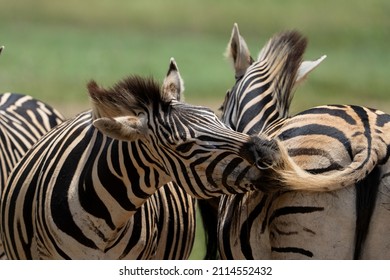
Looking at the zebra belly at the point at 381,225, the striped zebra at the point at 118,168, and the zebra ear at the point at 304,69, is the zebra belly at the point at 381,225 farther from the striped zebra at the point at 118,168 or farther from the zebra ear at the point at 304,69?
the zebra ear at the point at 304,69

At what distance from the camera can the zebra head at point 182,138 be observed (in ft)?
13.5

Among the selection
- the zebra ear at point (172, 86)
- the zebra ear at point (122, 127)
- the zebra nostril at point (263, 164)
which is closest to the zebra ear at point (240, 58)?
the zebra ear at point (172, 86)

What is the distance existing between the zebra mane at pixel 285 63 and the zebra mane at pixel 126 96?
42.3 inches

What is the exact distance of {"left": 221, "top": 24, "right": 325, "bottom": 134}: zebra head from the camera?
512cm

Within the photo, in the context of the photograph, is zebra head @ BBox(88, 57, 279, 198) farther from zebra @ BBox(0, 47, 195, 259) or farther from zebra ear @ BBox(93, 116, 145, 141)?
zebra @ BBox(0, 47, 195, 259)

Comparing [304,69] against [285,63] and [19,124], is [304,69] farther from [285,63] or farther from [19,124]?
[19,124]

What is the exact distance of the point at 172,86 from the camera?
4.68 metres

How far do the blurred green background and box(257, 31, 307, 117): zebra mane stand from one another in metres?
8.11

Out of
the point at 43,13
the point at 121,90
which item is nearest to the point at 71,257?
the point at 121,90

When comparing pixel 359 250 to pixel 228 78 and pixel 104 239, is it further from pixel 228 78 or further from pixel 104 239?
pixel 228 78

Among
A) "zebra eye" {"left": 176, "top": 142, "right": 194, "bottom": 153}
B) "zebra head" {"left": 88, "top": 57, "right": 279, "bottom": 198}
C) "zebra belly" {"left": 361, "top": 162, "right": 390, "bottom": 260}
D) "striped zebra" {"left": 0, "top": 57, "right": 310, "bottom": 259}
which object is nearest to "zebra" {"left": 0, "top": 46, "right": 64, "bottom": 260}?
"striped zebra" {"left": 0, "top": 57, "right": 310, "bottom": 259}

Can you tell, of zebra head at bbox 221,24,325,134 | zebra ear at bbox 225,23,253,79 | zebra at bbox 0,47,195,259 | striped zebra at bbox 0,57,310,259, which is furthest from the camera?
zebra ear at bbox 225,23,253,79

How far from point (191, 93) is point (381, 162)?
10322mm

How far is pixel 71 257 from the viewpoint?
464 centimetres
